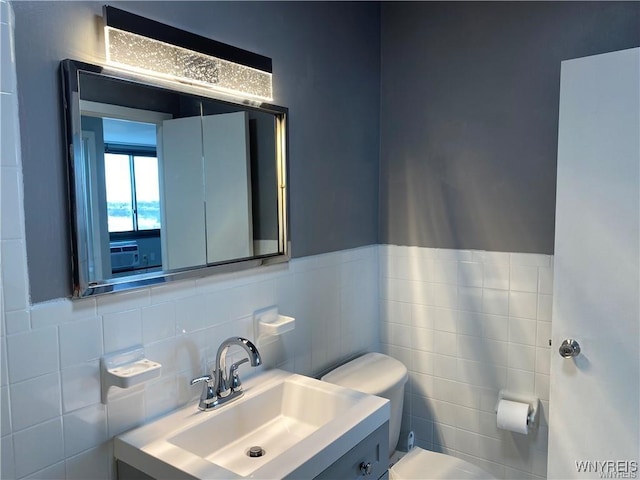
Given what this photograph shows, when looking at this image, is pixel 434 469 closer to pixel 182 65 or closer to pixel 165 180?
pixel 165 180

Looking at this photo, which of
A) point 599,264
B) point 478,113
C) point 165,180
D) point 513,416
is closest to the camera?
point 165,180

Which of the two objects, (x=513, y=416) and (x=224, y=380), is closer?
(x=224, y=380)

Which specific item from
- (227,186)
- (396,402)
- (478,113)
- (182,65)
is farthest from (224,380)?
(478,113)

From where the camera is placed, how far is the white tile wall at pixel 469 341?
6.52ft

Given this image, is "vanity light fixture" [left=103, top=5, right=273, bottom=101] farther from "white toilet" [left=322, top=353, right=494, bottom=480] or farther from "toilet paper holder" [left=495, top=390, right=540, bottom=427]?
"toilet paper holder" [left=495, top=390, right=540, bottom=427]

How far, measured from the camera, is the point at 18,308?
104 cm

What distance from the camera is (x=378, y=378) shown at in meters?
1.95

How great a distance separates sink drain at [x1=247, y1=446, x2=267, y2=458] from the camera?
56.7 inches

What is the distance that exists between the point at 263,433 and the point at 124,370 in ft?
1.81

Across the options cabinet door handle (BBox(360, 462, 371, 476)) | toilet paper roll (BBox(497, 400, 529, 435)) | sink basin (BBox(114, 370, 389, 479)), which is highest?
sink basin (BBox(114, 370, 389, 479))

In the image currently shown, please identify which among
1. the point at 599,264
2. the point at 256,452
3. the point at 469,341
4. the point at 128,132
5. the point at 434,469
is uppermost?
the point at 128,132

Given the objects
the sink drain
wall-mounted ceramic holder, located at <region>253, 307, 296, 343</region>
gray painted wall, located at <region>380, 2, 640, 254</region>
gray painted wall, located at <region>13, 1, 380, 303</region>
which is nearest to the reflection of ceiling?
gray painted wall, located at <region>13, 1, 380, 303</region>

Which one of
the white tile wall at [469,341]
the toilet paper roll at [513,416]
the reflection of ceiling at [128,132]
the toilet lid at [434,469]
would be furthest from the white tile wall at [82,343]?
the toilet paper roll at [513,416]

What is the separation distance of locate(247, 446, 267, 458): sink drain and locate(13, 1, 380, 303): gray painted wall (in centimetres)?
72
